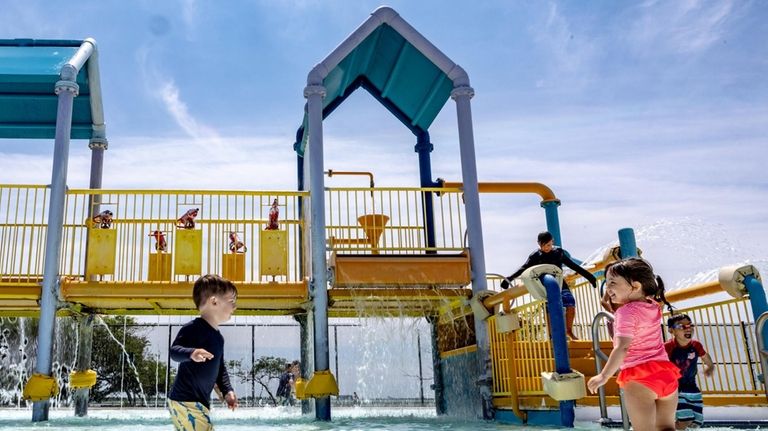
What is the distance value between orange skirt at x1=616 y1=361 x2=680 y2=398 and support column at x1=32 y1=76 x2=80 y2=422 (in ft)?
26.5

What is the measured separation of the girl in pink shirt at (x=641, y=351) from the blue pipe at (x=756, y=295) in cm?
331

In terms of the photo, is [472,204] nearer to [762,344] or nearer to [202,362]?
[762,344]

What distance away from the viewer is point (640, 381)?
10.7 ft

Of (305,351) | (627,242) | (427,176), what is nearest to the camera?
(627,242)

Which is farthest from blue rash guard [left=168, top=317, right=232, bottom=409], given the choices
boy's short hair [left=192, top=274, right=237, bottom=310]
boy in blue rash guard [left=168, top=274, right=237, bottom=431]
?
boy's short hair [left=192, top=274, right=237, bottom=310]

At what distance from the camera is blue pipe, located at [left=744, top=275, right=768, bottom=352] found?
5953mm

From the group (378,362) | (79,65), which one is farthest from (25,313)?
(378,362)

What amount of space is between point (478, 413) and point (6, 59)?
10.3m

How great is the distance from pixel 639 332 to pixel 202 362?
2.41m

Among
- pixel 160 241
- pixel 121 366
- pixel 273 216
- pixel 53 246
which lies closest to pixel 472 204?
pixel 273 216

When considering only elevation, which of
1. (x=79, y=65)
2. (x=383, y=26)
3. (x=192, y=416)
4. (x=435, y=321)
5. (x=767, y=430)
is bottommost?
(x=767, y=430)

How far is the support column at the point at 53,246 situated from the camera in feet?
28.8

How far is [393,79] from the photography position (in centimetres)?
1210

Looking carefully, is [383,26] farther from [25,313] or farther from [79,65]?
[25,313]
